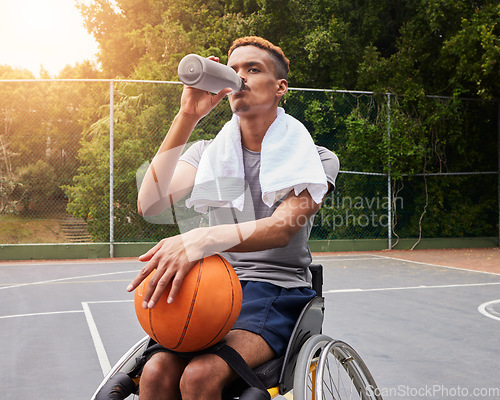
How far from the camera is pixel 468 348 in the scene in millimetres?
4496

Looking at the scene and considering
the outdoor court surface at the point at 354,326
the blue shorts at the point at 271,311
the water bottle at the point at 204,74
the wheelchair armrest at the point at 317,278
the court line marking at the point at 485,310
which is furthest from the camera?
the court line marking at the point at 485,310

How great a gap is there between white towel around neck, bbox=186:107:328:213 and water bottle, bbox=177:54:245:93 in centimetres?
31

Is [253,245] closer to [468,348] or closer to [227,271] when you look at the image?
[227,271]

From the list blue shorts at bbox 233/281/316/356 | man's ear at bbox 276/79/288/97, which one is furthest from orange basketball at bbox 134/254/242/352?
man's ear at bbox 276/79/288/97

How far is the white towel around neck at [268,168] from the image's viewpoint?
75.2 inches

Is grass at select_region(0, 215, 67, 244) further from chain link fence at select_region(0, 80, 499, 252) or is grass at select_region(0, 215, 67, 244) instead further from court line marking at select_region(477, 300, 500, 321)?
court line marking at select_region(477, 300, 500, 321)

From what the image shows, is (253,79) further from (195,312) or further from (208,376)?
(208,376)

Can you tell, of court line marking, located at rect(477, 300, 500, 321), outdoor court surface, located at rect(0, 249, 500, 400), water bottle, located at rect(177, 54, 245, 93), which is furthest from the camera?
court line marking, located at rect(477, 300, 500, 321)

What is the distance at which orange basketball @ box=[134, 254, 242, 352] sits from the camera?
1.65 m

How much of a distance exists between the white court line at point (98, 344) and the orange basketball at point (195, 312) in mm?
2424

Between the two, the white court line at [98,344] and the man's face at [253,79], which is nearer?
the man's face at [253,79]

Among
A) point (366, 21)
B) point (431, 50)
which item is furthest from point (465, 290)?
point (366, 21)

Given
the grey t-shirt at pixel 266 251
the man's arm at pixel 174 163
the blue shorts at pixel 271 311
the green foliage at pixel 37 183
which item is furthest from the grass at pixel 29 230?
the blue shorts at pixel 271 311

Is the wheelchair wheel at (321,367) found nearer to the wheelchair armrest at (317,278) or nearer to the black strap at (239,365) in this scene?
the black strap at (239,365)
